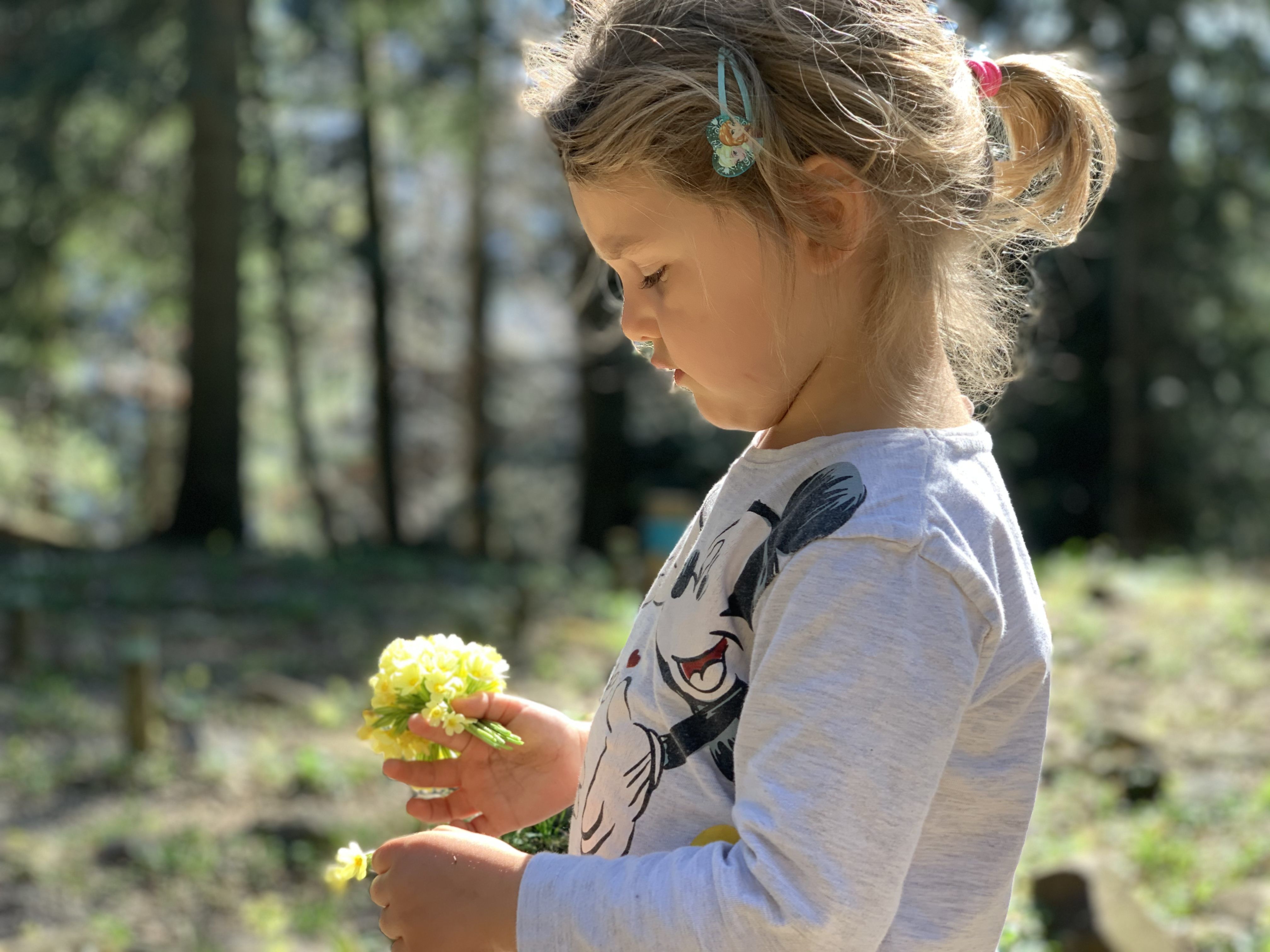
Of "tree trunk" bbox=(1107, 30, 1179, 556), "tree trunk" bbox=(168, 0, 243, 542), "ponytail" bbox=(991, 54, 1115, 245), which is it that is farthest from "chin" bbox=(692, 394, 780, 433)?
"tree trunk" bbox=(1107, 30, 1179, 556)

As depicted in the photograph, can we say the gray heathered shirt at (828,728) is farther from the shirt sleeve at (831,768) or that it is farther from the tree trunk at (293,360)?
the tree trunk at (293,360)

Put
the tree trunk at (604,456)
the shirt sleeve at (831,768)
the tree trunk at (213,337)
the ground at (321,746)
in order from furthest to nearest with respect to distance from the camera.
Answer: the tree trunk at (604,456), the tree trunk at (213,337), the ground at (321,746), the shirt sleeve at (831,768)

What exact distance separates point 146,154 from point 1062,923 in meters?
13.2

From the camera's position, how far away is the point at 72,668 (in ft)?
21.9

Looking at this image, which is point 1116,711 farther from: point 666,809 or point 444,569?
point 444,569

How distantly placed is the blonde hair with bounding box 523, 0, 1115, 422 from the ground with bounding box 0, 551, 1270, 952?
2.75 ft

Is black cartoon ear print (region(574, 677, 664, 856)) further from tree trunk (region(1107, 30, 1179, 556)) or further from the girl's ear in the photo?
tree trunk (region(1107, 30, 1179, 556))

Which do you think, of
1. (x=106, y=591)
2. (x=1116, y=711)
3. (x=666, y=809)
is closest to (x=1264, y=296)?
(x=1116, y=711)

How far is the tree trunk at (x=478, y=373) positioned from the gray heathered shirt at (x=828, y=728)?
15725mm

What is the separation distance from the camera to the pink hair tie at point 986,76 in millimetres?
1440

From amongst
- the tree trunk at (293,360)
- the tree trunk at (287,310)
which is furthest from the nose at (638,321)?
the tree trunk at (293,360)

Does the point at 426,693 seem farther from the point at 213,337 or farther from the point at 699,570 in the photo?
the point at 213,337

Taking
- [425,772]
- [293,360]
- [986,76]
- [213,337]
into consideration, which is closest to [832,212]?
[986,76]

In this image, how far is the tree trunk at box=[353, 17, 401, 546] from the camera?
54.4 feet
